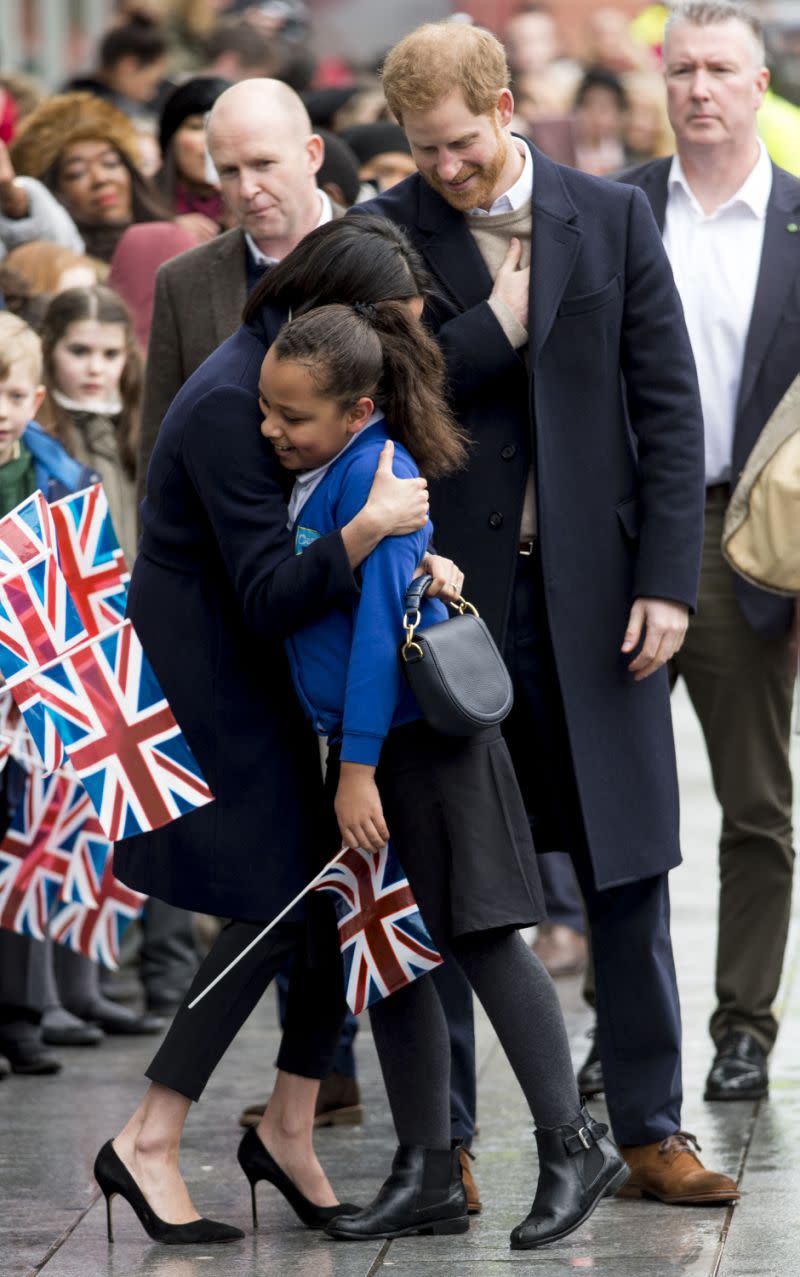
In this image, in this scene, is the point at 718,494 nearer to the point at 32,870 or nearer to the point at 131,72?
the point at 32,870

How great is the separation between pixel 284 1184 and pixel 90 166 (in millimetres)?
4435

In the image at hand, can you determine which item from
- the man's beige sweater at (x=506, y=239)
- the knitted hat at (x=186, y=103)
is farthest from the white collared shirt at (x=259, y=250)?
the knitted hat at (x=186, y=103)

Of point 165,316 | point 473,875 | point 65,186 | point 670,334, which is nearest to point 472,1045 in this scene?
point 473,875

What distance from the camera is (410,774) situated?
171 inches

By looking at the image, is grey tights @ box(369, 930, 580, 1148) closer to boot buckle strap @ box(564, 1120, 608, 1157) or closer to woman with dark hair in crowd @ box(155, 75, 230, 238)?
boot buckle strap @ box(564, 1120, 608, 1157)

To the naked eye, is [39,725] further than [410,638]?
Yes

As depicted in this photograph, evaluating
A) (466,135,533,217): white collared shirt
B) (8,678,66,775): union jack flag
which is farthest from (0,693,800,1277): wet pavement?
(466,135,533,217): white collared shirt

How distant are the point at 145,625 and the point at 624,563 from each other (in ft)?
3.11

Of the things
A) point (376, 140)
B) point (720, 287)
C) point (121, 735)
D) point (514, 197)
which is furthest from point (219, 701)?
point (376, 140)

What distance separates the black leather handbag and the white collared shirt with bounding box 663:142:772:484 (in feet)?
4.84

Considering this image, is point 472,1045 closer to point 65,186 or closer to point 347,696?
point 347,696

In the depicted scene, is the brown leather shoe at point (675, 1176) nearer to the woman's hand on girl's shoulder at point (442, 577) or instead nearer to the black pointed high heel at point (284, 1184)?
the black pointed high heel at point (284, 1184)

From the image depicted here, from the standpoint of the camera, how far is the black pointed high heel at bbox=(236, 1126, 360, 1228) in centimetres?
459

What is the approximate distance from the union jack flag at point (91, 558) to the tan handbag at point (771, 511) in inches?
54.5
